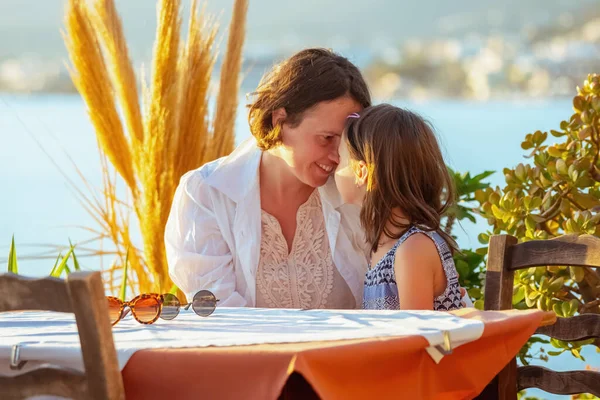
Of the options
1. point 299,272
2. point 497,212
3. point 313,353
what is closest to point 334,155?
point 299,272

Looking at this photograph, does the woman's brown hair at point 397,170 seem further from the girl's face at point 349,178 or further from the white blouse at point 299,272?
the white blouse at point 299,272

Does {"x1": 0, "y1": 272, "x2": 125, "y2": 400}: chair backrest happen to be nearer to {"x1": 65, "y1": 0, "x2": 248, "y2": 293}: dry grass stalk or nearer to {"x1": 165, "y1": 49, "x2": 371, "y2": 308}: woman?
{"x1": 165, "y1": 49, "x2": 371, "y2": 308}: woman

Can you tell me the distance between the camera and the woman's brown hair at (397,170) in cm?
220

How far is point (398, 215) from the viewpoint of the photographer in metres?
2.21

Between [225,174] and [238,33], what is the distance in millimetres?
923

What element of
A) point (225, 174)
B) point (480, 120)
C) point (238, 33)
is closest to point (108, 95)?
point (238, 33)

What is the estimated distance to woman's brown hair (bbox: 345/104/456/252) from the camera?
2.20m

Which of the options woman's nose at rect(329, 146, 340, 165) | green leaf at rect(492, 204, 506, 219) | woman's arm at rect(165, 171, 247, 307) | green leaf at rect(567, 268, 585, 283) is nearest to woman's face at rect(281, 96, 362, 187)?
woman's nose at rect(329, 146, 340, 165)

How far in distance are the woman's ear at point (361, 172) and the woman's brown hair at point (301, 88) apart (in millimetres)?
265

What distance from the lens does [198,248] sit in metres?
2.47

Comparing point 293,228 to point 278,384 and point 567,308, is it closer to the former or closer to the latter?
point 567,308

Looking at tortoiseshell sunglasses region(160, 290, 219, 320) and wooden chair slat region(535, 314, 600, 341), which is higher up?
tortoiseshell sunglasses region(160, 290, 219, 320)

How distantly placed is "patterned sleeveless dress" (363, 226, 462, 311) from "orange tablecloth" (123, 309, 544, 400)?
0.69 m

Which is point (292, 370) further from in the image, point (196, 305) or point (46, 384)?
point (196, 305)
